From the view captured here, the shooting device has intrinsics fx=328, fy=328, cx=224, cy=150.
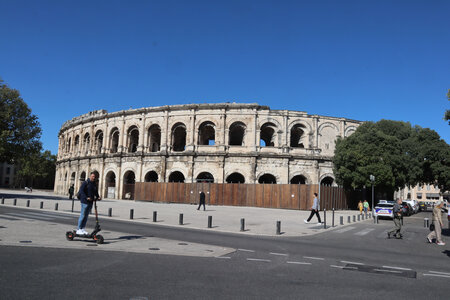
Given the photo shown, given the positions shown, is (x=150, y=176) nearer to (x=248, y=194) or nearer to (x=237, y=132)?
(x=237, y=132)

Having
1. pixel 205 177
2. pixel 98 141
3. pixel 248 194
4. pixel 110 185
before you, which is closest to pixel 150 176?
pixel 110 185

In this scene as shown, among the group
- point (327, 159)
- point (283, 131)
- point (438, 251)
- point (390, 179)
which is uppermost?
point (283, 131)

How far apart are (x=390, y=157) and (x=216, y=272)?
28199 mm

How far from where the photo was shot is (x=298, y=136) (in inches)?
1515

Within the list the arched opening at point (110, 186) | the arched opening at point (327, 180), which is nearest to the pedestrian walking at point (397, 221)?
the arched opening at point (327, 180)

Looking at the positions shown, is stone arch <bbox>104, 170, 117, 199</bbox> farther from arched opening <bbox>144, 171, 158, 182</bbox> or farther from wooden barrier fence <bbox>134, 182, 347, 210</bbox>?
wooden barrier fence <bbox>134, 182, 347, 210</bbox>

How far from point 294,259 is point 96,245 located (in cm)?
481

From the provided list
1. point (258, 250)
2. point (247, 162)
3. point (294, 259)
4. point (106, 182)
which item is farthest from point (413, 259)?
point (106, 182)

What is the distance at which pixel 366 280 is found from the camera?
5.88m

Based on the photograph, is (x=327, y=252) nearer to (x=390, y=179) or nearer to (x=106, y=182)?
(x=390, y=179)

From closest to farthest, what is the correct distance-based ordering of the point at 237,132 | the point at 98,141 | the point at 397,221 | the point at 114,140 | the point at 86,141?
the point at 397,221 → the point at 237,132 → the point at 114,140 → the point at 98,141 → the point at 86,141

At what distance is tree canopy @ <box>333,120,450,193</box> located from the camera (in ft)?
96.6

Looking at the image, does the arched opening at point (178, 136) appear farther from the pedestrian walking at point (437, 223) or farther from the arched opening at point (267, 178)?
the pedestrian walking at point (437, 223)

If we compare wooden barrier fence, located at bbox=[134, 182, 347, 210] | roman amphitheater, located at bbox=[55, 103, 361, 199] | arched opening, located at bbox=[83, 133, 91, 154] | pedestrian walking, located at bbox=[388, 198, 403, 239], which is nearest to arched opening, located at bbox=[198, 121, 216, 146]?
roman amphitheater, located at bbox=[55, 103, 361, 199]
